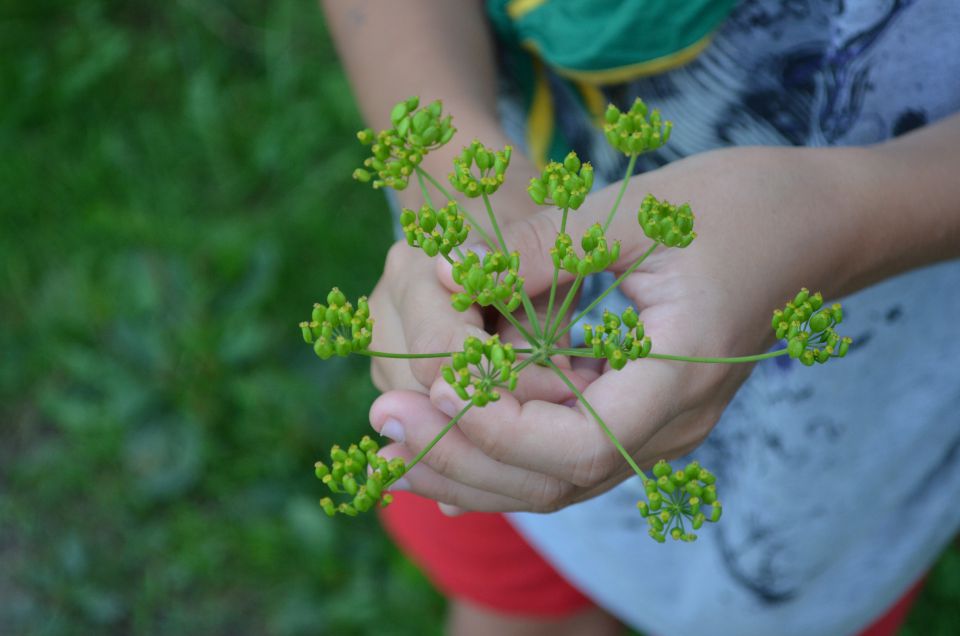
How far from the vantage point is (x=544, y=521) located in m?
1.51

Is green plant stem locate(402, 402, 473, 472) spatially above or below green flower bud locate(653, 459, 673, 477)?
above

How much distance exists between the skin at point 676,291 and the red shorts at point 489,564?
54 cm

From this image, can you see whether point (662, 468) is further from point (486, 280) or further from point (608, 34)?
point (608, 34)

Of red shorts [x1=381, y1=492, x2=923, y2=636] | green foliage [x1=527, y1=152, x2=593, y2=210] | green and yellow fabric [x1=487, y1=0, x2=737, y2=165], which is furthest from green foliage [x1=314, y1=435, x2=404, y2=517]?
red shorts [x1=381, y1=492, x2=923, y2=636]

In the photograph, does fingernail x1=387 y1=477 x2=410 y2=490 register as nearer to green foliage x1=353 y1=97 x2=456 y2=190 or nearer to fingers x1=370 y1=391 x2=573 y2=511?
fingers x1=370 y1=391 x2=573 y2=511

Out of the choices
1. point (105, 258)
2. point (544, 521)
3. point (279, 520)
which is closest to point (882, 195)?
point (544, 521)

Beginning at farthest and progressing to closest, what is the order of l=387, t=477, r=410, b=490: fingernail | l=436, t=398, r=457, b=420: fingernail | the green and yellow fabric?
the green and yellow fabric < l=387, t=477, r=410, b=490: fingernail < l=436, t=398, r=457, b=420: fingernail

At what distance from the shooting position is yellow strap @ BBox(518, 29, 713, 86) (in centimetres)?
115

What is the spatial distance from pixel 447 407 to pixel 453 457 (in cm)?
6

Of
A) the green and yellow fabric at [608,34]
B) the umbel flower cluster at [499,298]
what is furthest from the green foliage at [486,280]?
the green and yellow fabric at [608,34]

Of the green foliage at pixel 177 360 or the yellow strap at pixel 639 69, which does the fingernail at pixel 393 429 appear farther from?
the green foliage at pixel 177 360

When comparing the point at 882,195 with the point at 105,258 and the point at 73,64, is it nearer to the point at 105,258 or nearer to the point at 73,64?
the point at 105,258

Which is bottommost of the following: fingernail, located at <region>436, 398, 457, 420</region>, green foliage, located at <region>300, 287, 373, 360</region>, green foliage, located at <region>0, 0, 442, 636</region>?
green foliage, located at <region>0, 0, 442, 636</region>

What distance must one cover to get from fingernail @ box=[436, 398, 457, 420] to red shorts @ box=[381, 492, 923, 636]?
67cm
